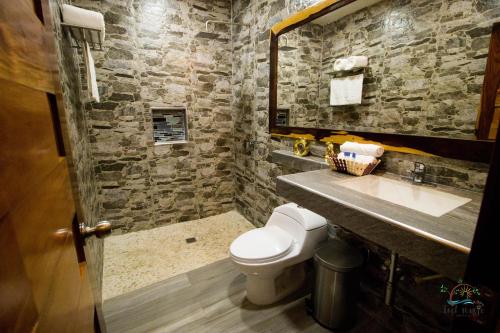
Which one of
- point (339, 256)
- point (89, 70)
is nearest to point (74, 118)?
point (89, 70)

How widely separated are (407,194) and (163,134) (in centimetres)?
263

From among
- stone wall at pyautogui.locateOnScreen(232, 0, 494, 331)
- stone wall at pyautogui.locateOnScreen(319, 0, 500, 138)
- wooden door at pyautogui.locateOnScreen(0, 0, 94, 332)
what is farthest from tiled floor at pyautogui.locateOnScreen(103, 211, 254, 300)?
stone wall at pyautogui.locateOnScreen(319, 0, 500, 138)

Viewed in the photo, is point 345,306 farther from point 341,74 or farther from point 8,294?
point 8,294

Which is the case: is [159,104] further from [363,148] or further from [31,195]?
[31,195]

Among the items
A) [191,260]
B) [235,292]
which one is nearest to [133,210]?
[191,260]

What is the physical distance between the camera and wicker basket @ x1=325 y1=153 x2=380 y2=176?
1.51 metres

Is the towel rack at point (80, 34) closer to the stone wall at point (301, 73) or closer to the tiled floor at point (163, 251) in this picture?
the stone wall at point (301, 73)

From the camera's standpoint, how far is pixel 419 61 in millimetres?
1355

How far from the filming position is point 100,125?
8.42 ft

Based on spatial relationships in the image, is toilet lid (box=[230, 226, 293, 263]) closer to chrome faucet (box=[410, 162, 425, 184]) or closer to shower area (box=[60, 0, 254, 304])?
shower area (box=[60, 0, 254, 304])

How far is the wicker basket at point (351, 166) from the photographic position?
1508mm

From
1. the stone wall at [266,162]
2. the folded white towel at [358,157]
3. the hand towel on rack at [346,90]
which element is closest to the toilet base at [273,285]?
the stone wall at [266,162]

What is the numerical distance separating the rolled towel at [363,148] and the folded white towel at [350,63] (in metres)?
0.55

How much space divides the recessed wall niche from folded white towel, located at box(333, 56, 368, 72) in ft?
6.21
